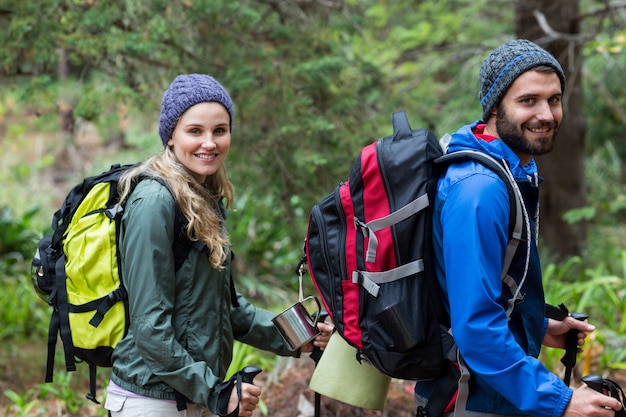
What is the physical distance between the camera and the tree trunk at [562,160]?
7418 millimetres

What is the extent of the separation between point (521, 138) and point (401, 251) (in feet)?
1.84

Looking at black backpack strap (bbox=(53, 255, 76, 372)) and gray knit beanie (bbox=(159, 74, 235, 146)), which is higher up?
gray knit beanie (bbox=(159, 74, 235, 146))

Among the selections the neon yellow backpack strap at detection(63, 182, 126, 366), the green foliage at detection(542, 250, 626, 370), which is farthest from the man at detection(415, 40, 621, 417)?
the green foliage at detection(542, 250, 626, 370)

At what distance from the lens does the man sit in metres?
1.96

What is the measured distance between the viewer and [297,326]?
2746 mm

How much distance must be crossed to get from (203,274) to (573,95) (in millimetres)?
6383

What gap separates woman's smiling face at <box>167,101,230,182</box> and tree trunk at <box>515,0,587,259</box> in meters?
5.59

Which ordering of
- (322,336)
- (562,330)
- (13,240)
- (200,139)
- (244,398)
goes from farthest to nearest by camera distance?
(13,240)
(322,336)
(200,139)
(562,330)
(244,398)

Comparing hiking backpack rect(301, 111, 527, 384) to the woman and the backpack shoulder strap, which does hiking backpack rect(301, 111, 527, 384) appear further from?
the woman

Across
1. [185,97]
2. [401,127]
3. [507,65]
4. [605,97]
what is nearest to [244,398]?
[401,127]

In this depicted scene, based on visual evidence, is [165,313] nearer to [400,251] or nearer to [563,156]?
[400,251]

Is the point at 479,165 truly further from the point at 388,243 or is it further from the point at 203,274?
the point at 203,274

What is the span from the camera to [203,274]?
8.43ft

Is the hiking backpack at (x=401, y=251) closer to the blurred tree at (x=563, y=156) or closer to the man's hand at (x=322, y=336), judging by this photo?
the man's hand at (x=322, y=336)
